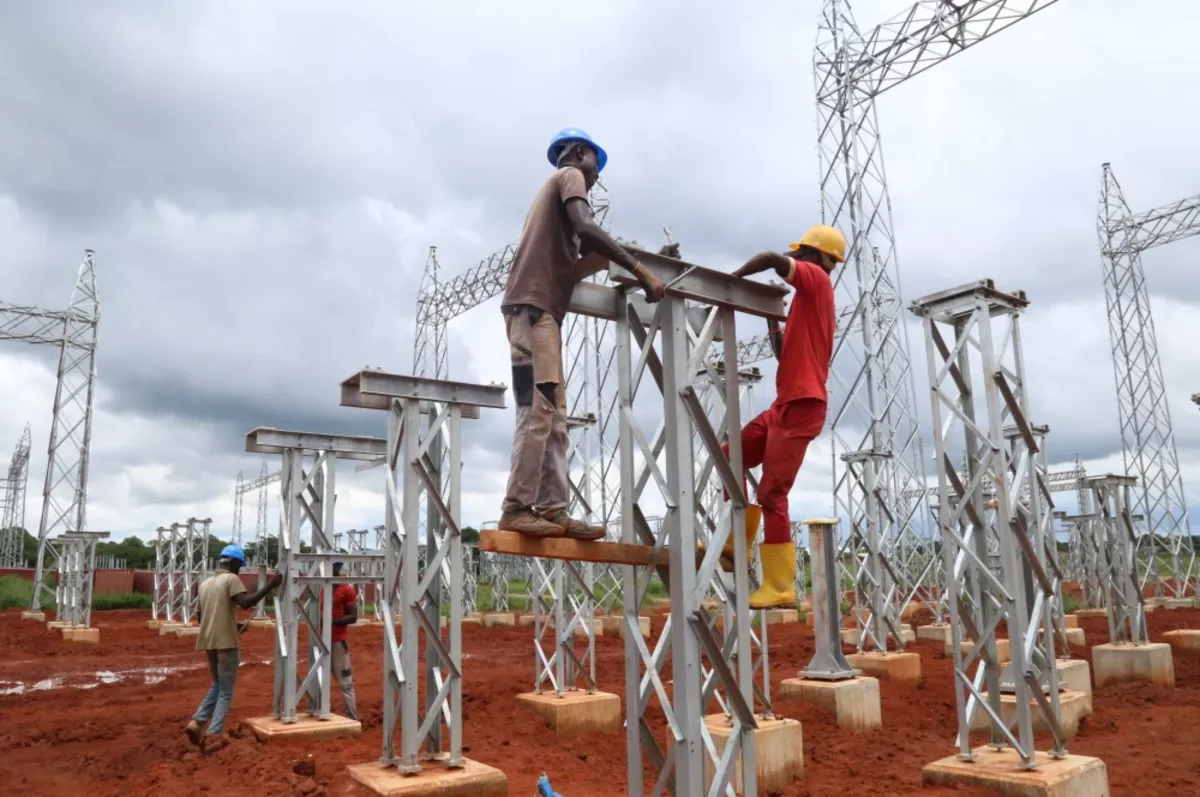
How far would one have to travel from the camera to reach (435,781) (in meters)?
6.53

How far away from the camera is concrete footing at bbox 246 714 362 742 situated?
8.36 metres

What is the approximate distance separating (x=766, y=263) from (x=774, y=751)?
486cm

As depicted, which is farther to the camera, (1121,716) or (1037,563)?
(1121,716)

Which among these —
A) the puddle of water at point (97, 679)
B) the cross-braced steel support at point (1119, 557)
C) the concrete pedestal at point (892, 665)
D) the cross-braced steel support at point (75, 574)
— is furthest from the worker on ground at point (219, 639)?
the cross-braced steel support at point (75, 574)

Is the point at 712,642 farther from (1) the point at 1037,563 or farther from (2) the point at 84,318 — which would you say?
(2) the point at 84,318

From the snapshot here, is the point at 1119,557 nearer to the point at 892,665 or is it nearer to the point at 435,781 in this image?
the point at 892,665

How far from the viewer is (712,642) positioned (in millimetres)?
3814

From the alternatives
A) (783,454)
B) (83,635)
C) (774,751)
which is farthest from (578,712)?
(83,635)

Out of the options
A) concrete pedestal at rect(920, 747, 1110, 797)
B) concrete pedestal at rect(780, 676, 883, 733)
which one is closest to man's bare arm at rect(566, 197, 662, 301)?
concrete pedestal at rect(920, 747, 1110, 797)

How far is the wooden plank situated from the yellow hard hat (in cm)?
183

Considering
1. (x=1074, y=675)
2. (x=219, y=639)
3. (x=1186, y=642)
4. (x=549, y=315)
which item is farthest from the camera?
(x=1186, y=642)

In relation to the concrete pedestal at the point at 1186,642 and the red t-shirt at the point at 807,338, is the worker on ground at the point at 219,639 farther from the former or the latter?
the concrete pedestal at the point at 1186,642

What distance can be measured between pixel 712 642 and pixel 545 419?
47.7 inches

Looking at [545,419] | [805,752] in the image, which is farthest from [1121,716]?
[545,419]
